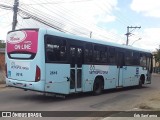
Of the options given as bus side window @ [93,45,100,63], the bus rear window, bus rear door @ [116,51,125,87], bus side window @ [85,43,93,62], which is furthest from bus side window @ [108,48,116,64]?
the bus rear window

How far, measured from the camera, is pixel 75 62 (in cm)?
1631

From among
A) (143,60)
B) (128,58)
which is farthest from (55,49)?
(143,60)

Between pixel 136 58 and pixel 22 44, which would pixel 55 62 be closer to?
pixel 22 44

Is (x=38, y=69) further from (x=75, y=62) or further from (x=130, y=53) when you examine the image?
(x=130, y=53)

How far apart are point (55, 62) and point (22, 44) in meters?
1.54

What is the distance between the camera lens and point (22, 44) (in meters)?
14.8

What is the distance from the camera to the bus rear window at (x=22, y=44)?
47.4 feet

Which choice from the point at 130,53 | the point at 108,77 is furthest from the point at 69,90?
the point at 130,53

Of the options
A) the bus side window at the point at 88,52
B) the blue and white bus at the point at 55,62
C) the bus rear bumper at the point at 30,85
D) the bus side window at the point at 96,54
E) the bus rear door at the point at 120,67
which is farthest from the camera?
the bus rear door at the point at 120,67

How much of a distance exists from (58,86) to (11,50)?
100 inches

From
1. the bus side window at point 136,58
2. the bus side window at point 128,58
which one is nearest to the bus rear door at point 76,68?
the bus side window at point 128,58

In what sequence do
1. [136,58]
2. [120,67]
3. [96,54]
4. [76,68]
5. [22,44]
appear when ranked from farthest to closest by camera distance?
[136,58] < [120,67] < [96,54] < [76,68] < [22,44]

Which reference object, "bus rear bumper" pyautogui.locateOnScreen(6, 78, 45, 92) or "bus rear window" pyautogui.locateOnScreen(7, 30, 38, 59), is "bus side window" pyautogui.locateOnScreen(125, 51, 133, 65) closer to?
"bus rear window" pyautogui.locateOnScreen(7, 30, 38, 59)

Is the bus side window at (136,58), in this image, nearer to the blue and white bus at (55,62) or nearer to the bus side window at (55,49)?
the blue and white bus at (55,62)
